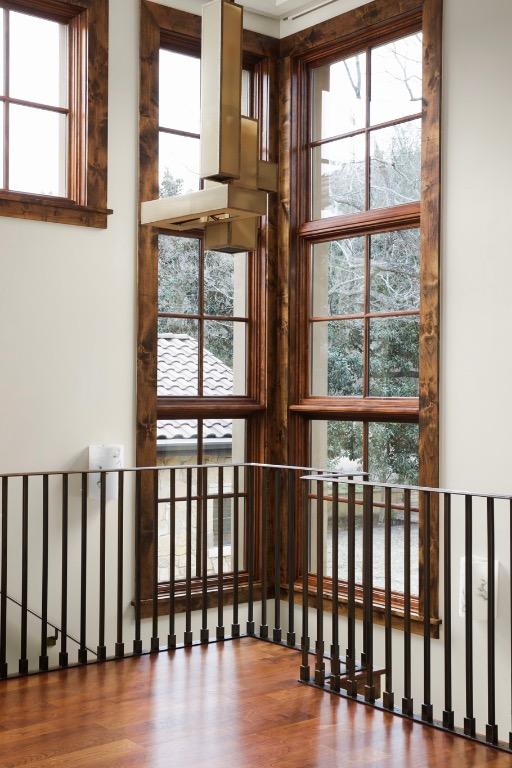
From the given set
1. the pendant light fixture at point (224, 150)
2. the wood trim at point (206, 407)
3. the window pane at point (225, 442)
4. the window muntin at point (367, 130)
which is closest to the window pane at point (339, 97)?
the window muntin at point (367, 130)

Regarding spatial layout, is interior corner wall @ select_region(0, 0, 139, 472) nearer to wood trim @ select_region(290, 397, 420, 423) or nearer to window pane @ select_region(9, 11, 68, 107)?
window pane @ select_region(9, 11, 68, 107)

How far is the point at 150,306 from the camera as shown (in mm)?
5117

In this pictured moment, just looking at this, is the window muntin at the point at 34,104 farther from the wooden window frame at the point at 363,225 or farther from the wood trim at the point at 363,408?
the wood trim at the point at 363,408

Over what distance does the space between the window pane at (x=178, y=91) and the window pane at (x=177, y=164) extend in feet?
0.26

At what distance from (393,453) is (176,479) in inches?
49.4

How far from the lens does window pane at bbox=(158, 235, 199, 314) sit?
17.4 ft

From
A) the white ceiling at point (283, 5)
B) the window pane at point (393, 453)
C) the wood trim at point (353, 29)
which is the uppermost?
the white ceiling at point (283, 5)

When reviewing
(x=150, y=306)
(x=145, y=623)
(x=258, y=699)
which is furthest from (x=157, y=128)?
(x=258, y=699)

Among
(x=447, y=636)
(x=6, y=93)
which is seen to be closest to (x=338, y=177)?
(x=6, y=93)

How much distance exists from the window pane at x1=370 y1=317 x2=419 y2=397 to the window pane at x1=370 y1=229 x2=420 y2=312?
0.09 meters

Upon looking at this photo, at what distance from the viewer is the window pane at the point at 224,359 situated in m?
5.51

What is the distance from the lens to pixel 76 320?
488 centimetres

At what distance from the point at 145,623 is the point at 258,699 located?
1.68 meters

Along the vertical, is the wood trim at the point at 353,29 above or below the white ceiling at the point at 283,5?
below
